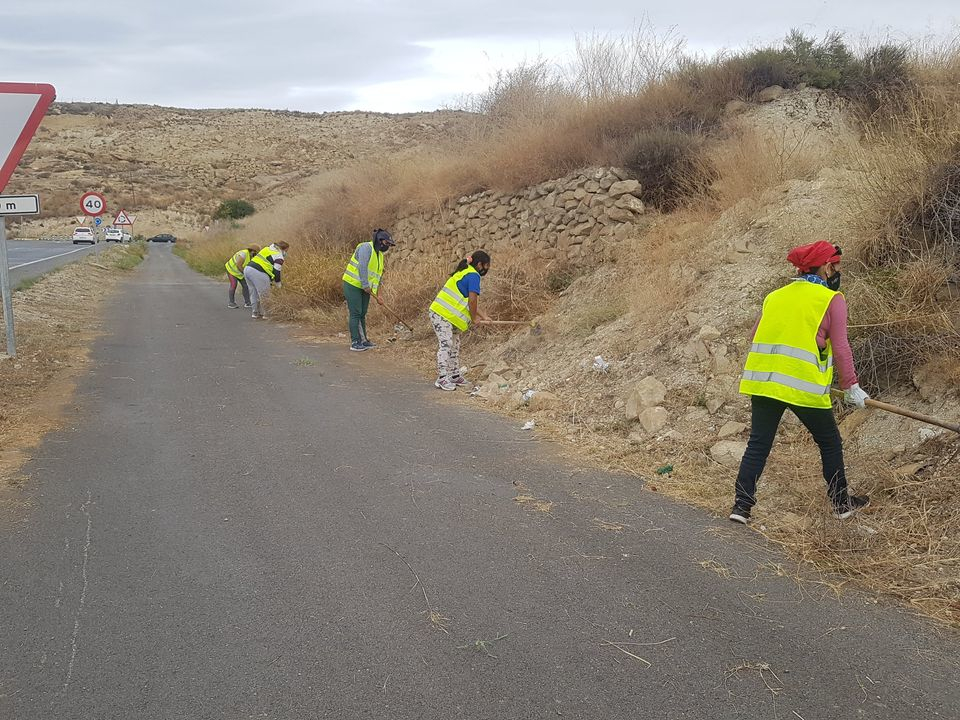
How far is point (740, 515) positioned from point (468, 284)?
4.61m

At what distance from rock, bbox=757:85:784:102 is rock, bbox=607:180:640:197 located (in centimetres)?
393

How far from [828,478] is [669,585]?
54.5 inches

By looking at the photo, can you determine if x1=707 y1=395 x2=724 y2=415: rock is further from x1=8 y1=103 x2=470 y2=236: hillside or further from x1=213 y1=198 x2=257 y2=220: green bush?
x1=8 y1=103 x2=470 y2=236: hillside

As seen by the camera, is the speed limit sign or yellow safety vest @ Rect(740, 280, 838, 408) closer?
yellow safety vest @ Rect(740, 280, 838, 408)

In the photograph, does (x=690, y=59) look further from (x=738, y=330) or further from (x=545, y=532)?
(x=545, y=532)

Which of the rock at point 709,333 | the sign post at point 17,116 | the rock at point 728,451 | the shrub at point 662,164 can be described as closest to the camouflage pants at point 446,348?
the rock at point 709,333

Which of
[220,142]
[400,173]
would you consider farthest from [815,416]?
[220,142]

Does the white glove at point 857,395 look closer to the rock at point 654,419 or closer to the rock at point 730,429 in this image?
the rock at point 730,429

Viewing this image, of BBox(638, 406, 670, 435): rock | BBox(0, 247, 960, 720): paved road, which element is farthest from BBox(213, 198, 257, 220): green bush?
BBox(638, 406, 670, 435): rock

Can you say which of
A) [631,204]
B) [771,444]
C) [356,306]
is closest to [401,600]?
[771,444]

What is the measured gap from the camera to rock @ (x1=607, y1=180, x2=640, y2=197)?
10.8 metres

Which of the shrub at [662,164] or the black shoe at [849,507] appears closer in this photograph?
the black shoe at [849,507]

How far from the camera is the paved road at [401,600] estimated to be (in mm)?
2861

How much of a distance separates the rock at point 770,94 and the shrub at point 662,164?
2.76 m
